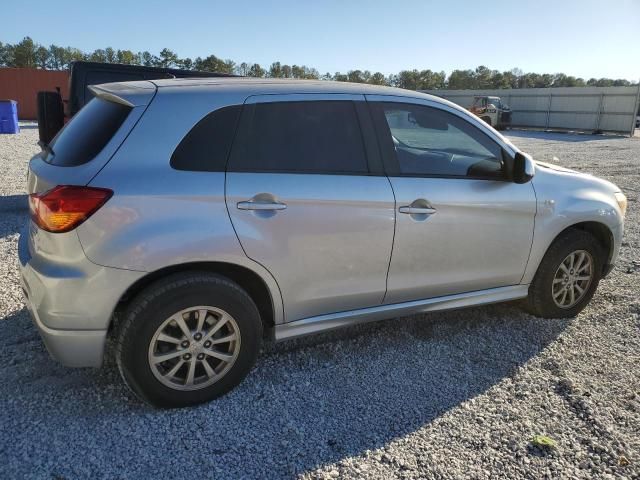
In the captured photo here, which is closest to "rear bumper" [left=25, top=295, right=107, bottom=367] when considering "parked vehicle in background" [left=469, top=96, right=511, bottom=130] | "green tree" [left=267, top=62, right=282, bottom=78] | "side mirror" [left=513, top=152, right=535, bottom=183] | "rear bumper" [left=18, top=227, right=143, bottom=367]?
"rear bumper" [left=18, top=227, right=143, bottom=367]

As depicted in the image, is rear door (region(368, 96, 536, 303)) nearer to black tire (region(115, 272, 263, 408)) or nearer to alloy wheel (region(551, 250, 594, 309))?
alloy wheel (region(551, 250, 594, 309))

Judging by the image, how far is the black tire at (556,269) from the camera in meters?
4.00

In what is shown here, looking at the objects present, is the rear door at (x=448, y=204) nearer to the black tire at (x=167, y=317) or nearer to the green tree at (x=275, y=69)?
the black tire at (x=167, y=317)

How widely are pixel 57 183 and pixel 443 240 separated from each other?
2352mm

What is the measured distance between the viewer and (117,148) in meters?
2.67

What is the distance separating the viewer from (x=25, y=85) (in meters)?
29.0

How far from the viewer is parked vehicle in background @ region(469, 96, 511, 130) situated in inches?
1215

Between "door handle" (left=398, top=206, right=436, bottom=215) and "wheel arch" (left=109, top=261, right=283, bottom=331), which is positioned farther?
"door handle" (left=398, top=206, right=436, bottom=215)

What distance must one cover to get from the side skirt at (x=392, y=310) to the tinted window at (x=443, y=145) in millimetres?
889

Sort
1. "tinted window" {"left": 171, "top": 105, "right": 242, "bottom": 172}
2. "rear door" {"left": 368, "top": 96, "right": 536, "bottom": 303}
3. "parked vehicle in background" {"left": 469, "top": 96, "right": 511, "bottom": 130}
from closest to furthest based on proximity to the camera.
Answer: "tinted window" {"left": 171, "top": 105, "right": 242, "bottom": 172} < "rear door" {"left": 368, "top": 96, "right": 536, "bottom": 303} < "parked vehicle in background" {"left": 469, "top": 96, "right": 511, "bottom": 130}

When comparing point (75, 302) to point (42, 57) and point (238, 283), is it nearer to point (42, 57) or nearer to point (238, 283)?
point (238, 283)

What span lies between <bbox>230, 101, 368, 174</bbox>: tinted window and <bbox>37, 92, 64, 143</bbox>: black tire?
4.22 metres

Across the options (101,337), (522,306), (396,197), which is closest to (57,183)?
(101,337)

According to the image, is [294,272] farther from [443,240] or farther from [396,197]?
[443,240]
